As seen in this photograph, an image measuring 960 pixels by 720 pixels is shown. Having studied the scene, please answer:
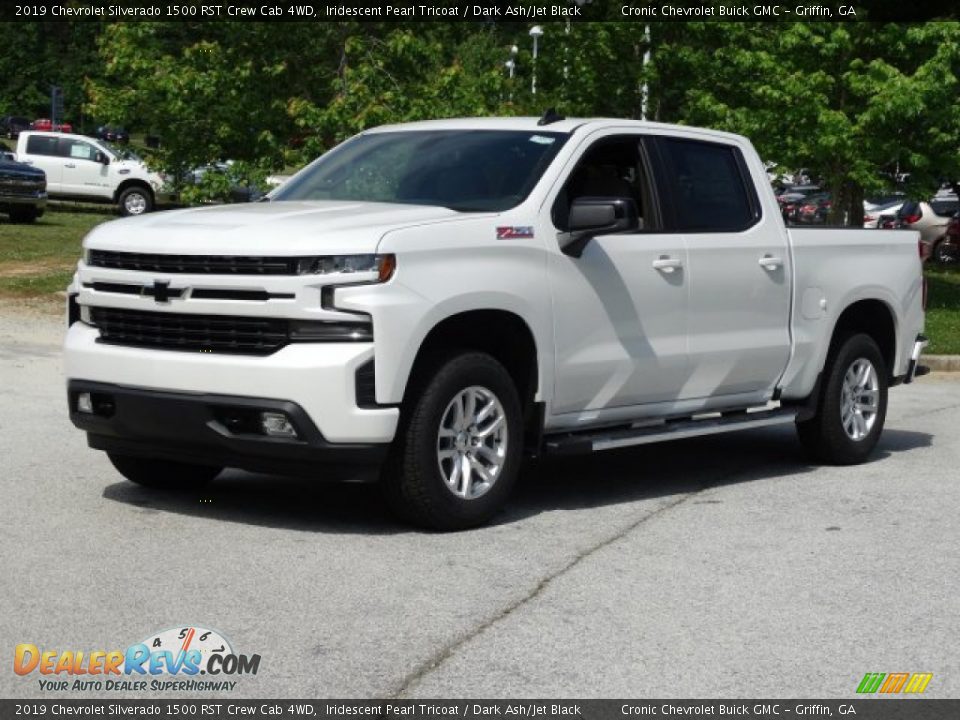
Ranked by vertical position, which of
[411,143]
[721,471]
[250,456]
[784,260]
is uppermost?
[411,143]

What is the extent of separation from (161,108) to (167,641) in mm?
18021

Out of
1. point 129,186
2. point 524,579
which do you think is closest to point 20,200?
point 129,186

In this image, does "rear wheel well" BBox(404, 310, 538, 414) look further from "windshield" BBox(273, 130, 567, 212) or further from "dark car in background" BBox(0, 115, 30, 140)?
"dark car in background" BBox(0, 115, 30, 140)

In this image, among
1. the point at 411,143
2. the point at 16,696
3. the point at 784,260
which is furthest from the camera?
the point at 784,260

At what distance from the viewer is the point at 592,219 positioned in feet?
27.3

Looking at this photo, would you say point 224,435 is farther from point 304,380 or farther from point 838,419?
point 838,419

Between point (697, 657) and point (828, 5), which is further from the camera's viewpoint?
point (828, 5)

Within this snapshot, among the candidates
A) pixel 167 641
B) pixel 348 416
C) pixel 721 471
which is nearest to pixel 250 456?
pixel 348 416

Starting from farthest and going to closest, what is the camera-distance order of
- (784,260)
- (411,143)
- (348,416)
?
(784,260) → (411,143) → (348,416)

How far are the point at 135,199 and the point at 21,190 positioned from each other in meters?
6.56

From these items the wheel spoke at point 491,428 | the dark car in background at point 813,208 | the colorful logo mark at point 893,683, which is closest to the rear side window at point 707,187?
the wheel spoke at point 491,428

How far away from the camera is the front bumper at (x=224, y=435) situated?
751 centimetres

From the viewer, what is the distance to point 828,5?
24141mm

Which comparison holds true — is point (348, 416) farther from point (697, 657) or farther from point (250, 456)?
point (697, 657)
